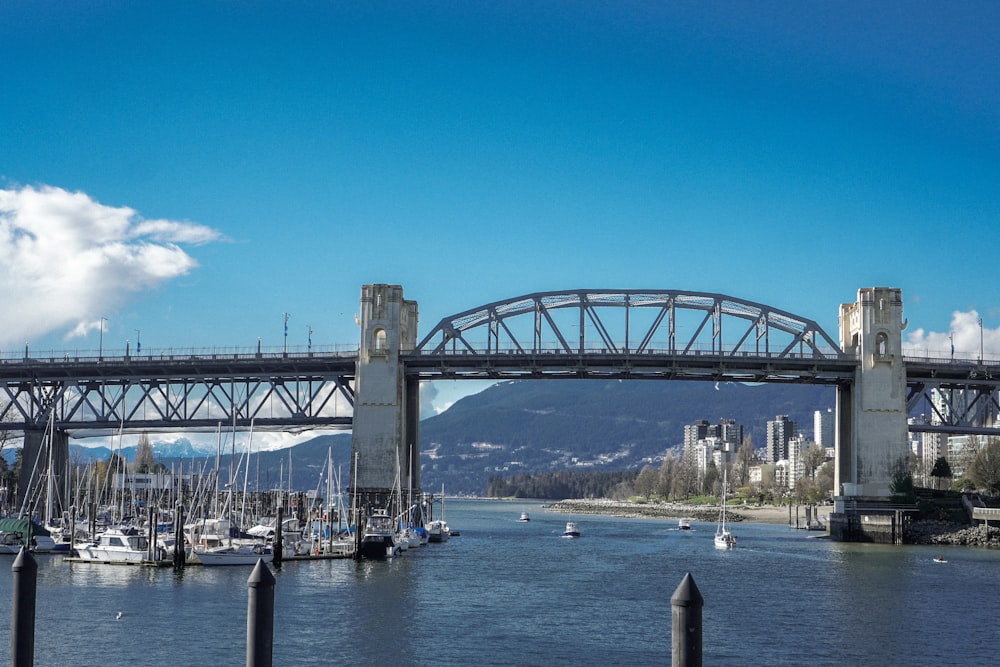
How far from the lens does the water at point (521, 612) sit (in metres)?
48.6

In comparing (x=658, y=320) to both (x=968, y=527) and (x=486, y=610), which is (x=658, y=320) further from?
(x=486, y=610)

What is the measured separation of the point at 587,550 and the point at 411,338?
28520 mm

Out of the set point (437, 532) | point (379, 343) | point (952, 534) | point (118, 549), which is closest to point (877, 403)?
point (952, 534)

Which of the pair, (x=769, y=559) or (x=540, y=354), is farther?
(x=540, y=354)

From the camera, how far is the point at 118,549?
84.2 metres

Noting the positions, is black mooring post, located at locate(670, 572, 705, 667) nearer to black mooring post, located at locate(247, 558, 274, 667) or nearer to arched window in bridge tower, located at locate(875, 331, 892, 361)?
black mooring post, located at locate(247, 558, 274, 667)

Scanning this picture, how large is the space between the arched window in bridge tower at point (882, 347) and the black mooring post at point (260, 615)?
357 feet

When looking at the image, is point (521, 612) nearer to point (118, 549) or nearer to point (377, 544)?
point (118, 549)

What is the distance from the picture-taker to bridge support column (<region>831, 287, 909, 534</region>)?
119 m

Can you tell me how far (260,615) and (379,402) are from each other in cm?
10302

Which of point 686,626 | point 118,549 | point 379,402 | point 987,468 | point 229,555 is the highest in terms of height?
point 379,402

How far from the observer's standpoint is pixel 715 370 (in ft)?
401

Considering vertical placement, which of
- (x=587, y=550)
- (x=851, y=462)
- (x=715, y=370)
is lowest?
(x=587, y=550)

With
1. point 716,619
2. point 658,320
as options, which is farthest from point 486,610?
point 658,320
